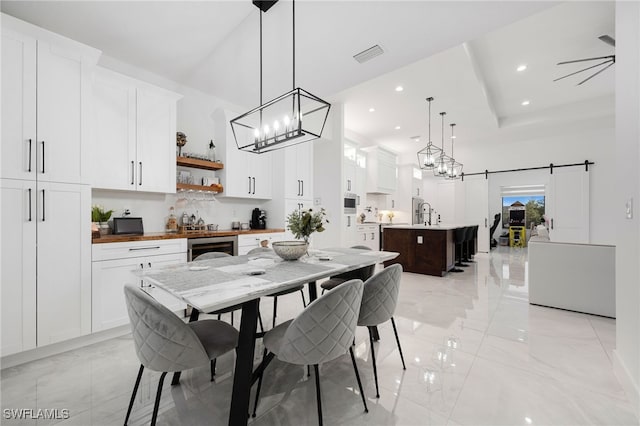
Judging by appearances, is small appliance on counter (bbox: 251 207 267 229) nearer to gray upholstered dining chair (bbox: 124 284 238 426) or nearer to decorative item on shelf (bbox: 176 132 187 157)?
decorative item on shelf (bbox: 176 132 187 157)

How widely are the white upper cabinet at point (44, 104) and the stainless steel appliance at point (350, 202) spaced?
15.1 feet

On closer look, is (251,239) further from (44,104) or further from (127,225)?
(44,104)

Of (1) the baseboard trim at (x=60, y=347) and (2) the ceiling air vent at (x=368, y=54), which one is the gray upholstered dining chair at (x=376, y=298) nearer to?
(2) the ceiling air vent at (x=368, y=54)

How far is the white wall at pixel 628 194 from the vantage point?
1607mm

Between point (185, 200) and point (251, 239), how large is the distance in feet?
3.49

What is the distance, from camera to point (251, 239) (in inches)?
148

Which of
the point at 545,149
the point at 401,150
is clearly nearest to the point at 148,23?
the point at 401,150

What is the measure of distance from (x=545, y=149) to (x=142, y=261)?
9.63 metres

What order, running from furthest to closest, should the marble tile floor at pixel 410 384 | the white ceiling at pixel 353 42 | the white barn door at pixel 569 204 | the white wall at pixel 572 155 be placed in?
the white barn door at pixel 569 204 < the white wall at pixel 572 155 < the white ceiling at pixel 353 42 < the marble tile floor at pixel 410 384

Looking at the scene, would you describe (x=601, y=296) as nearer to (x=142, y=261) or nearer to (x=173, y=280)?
(x=173, y=280)

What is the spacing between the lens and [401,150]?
8859 mm

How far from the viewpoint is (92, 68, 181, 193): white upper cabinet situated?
2771mm

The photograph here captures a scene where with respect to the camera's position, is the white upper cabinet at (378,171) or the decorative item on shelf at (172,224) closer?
the decorative item on shelf at (172,224)

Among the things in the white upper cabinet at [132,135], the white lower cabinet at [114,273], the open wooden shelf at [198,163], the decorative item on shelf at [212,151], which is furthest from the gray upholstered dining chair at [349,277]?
the decorative item on shelf at [212,151]
